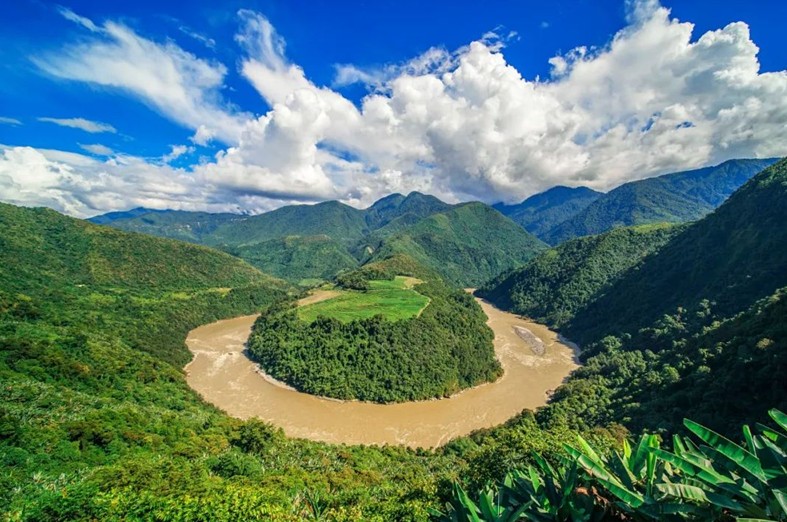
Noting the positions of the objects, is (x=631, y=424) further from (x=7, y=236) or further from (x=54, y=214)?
(x=54, y=214)

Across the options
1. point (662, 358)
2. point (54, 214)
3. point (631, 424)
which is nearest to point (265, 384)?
point (631, 424)

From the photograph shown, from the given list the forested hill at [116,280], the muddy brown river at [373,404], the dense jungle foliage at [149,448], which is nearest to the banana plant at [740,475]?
the dense jungle foliage at [149,448]

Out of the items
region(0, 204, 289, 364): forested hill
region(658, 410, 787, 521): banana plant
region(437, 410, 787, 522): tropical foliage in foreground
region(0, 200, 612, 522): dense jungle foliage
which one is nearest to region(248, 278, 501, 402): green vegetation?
region(0, 200, 612, 522): dense jungle foliage

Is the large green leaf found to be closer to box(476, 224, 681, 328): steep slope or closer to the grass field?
the grass field

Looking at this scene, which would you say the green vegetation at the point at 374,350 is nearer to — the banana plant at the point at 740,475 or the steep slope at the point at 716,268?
the steep slope at the point at 716,268

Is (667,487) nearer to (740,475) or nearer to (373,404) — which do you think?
(740,475)

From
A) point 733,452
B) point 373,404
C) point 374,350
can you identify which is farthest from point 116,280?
point 733,452
